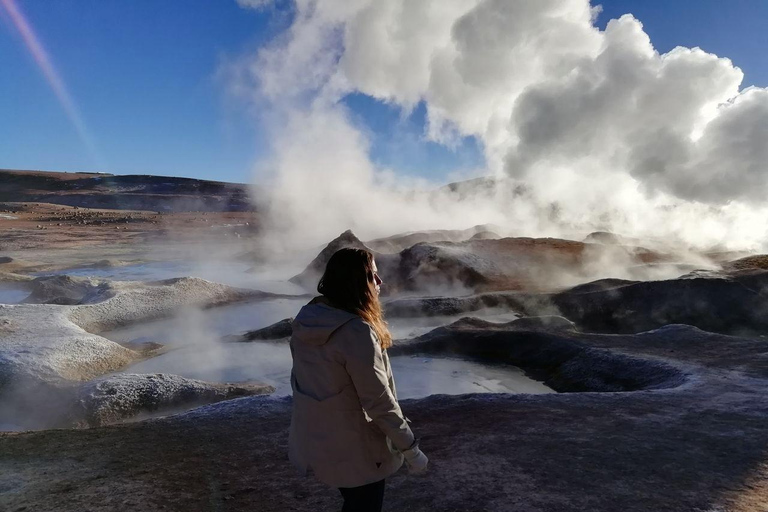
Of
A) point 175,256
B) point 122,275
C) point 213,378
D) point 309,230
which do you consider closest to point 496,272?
point 213,378

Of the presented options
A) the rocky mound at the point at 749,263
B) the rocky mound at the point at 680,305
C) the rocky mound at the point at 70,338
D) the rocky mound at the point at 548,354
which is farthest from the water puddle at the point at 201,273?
the rocky mound at the point at 749,263

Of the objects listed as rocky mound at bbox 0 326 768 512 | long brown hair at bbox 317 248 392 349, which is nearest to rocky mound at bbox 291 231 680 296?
rocky mound at bbox 0 326 768 512

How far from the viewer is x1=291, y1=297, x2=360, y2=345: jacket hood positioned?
209 cm

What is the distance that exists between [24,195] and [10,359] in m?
66.0

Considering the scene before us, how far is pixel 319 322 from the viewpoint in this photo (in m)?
2.11

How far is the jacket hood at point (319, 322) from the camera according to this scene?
→ 209cm

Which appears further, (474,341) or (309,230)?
(309,230)

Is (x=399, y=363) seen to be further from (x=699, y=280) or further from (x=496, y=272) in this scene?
(x=496, y=272)

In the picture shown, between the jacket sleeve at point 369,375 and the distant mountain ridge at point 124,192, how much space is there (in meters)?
63.7

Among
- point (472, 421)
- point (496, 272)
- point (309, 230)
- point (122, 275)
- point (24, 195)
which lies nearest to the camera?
point (472, 421)

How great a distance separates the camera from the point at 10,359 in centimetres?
788

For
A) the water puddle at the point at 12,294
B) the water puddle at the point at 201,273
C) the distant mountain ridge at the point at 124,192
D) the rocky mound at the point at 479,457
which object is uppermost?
the distant mountain ridge at the point at 124,192

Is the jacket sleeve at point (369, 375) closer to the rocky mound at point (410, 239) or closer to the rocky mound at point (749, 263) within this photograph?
the rocky mound at point (749, 263)

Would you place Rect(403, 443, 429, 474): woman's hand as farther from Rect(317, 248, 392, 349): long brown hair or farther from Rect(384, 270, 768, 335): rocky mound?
Rect(384, 270, 768, 335): rocky mound
